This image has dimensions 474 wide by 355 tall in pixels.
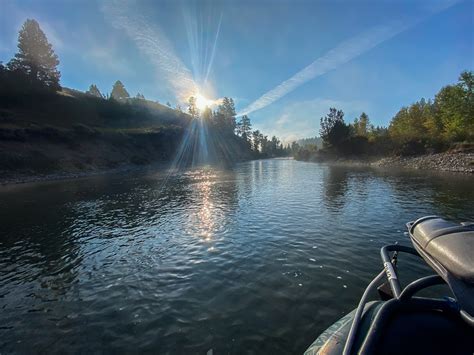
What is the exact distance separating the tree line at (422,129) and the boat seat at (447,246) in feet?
205

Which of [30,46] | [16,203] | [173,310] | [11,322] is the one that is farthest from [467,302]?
[30,46]

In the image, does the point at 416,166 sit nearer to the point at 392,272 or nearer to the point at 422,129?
the point at 422,129

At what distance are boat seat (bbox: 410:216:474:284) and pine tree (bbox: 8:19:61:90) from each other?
4370 inches

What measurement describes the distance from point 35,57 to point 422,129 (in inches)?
5050

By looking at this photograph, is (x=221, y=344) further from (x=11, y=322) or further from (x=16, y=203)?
(x=16, y=203)

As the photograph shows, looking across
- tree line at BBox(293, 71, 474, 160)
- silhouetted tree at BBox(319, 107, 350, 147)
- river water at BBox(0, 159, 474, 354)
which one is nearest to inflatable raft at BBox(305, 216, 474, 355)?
river water at BBox(0, 159, 474, 354)

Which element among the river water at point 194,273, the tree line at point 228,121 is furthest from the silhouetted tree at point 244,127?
the river water at point 194,273

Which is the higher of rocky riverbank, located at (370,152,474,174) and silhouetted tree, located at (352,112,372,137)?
silhouetted tree, located at (352,112,372,137)

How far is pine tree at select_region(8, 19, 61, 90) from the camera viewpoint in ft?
256

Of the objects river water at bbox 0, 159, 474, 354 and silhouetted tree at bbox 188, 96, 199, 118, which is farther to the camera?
silhouetted tree at bbox 188, 96, 199, 118

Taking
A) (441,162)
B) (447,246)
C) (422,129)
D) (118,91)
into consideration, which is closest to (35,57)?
(118,91)

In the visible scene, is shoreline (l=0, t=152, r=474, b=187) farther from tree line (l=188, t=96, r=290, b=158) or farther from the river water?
tree line (l=188, t=96, r=290, b=158)

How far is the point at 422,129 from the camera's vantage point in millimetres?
71938

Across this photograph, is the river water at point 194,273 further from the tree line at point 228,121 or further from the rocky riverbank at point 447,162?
the tree line at point 228,121
